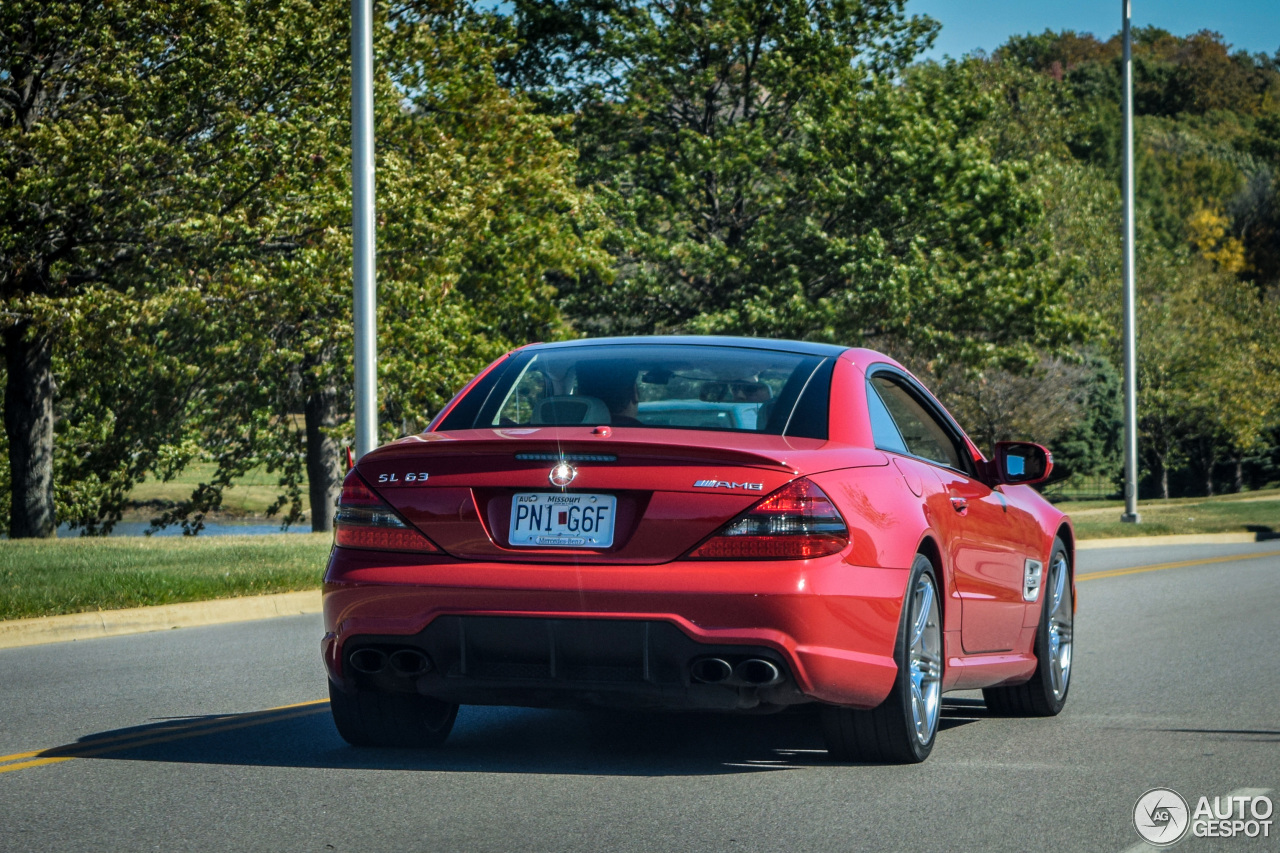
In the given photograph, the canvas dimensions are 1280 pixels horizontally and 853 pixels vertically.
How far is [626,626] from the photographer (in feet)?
17.6

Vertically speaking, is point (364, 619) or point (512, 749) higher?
point (364, 619)

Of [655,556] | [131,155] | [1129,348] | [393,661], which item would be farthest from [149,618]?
[1129,348]

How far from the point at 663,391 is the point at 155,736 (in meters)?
2.72

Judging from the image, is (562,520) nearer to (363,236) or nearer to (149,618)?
(149,618)

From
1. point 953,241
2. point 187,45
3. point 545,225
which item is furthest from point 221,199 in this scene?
point 953,241

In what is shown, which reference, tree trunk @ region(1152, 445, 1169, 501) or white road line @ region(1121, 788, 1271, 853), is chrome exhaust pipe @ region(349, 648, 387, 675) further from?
tree trunk @ region(1152, 445, 1169, 501)

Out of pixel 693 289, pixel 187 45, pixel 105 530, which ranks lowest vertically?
pixel 105 530

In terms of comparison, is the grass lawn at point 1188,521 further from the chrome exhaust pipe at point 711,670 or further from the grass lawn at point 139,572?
the chrome exhaust pipe at point 711,670

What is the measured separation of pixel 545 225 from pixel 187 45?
26.5 feet

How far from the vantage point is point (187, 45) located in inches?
861

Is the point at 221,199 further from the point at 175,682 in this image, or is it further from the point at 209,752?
the point at 209,752

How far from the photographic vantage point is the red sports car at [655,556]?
211 inches

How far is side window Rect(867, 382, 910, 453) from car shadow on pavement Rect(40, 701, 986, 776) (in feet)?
4.14

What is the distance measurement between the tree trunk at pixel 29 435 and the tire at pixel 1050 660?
19.2 meters
